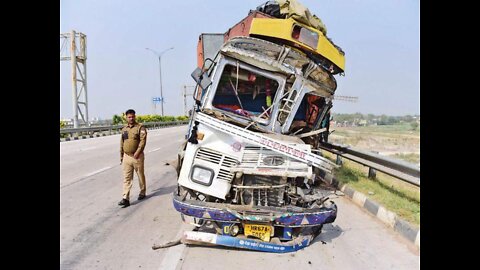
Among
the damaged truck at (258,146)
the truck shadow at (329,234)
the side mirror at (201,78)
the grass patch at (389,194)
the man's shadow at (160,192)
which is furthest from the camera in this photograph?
the man's shadow at (160,192)

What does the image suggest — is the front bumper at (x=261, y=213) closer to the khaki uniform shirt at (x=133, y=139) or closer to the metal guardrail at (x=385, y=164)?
the metal guardrail at (x=385, y=164)

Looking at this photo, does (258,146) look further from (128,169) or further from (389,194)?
(389,194)

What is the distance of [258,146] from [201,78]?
44.0 inches

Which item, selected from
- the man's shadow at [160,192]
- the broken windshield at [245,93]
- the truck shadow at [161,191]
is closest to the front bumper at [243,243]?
the broken windshield at [245,93]

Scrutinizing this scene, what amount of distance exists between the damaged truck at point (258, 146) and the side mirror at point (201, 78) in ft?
0.04

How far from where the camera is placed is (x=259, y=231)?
4.10m

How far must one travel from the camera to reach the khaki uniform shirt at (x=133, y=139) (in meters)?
6.37

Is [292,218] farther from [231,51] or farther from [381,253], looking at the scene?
[231,51]

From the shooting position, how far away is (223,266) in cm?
366

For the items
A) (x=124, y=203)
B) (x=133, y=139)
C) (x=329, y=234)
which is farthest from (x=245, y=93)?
(x=124, y=203)

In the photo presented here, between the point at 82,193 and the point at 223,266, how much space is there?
15.7ft

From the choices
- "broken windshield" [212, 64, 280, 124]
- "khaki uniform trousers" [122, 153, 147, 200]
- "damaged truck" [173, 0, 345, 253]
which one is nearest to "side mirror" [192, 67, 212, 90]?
"damaged truck" [173, 0, 345, 253]

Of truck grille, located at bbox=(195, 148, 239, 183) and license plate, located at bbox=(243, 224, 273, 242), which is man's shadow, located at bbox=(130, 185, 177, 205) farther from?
license plate, located at bbox=(243, 224, 273, 242)
